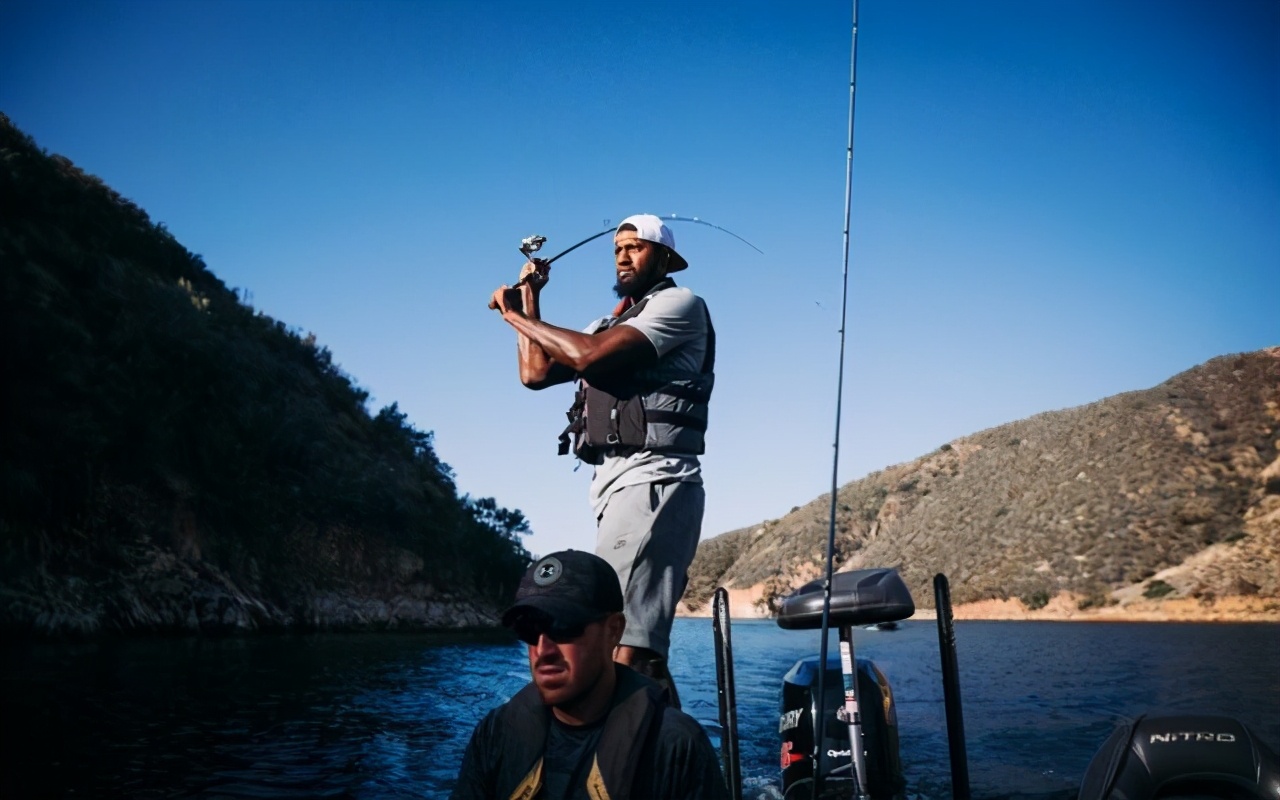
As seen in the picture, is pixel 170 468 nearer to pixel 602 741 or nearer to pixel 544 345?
pixel 544 345

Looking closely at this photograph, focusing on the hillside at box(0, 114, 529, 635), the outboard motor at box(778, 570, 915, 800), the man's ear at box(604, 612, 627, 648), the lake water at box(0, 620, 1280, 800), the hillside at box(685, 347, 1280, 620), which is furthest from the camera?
the hillside at box(685, 347, 1280, 620)

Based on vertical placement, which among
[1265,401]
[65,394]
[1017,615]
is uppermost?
[1265,401]

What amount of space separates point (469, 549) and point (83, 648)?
19.3 m

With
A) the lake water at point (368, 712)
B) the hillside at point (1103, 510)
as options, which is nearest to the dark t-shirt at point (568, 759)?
the lake water at point (368, 712)

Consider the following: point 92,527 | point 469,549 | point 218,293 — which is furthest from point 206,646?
point 218,293

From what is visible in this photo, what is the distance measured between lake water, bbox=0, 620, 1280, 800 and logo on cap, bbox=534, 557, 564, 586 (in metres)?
2.67

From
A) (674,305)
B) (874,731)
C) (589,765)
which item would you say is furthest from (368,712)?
(589,765)

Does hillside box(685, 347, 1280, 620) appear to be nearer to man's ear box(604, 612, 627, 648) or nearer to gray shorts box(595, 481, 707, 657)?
gray shorts box(595, 481, 707, 657)

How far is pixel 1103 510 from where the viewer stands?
5200 cm

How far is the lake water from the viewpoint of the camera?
191 inches

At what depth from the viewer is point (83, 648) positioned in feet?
38.3

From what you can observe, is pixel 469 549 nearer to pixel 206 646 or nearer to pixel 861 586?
pixel 206 646

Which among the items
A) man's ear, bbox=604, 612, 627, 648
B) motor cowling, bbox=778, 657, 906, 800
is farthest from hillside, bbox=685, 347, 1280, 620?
man's ear, bbox=604, 612, 627, 648

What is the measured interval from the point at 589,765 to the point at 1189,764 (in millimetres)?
1863
